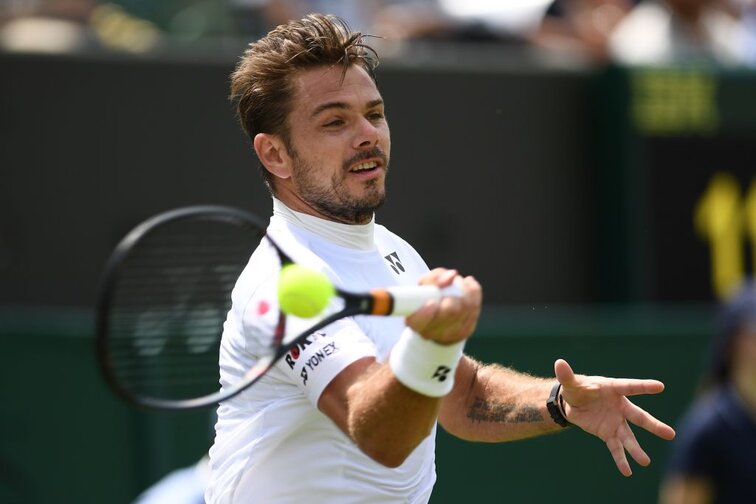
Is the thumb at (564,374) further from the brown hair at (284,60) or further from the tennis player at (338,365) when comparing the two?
the brown hair at (284,60)

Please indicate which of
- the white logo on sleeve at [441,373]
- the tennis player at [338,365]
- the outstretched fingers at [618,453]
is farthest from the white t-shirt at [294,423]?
the outstretched fingers at [618,453]

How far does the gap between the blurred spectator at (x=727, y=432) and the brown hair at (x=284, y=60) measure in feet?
12.7

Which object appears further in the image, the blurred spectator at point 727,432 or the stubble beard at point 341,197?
the blurred spectator at point 727,432

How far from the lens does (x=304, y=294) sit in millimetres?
3240

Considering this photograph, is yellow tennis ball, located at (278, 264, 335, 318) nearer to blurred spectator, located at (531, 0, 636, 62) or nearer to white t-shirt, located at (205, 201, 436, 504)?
white t-shirt, located at (205, 201, 436, 504)

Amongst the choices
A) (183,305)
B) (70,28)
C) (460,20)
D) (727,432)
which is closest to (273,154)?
(183,305)

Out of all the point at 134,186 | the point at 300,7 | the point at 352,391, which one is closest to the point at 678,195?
the point at 300,7

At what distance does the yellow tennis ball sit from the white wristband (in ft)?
0.62

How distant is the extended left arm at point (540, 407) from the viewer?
3.71 meters

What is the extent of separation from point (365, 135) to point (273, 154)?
28cm

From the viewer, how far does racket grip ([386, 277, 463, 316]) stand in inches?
124

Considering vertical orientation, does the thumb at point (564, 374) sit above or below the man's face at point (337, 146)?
below

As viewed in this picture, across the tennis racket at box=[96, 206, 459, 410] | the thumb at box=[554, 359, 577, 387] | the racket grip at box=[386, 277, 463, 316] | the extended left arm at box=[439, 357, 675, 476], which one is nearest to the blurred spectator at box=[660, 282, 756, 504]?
the tennis racket at box=[96, 206, 459, 410]

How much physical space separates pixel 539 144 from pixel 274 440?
4899 millimetres
